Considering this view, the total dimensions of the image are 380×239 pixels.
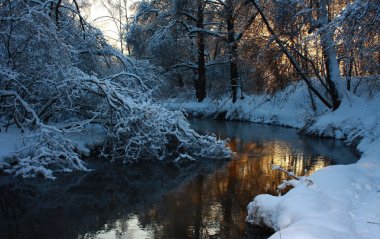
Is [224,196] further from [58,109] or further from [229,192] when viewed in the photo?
[58,109]

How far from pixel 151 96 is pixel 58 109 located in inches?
121

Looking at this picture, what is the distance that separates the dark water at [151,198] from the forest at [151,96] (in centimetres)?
55

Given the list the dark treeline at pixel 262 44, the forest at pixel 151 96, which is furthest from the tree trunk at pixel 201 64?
the forest at pixel 151 96

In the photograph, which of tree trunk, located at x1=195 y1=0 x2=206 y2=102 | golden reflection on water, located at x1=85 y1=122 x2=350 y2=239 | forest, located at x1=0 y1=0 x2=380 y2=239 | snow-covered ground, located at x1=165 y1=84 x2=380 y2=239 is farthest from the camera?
tree trunk, located at x1=195 y1=0 x2=206 y2=102

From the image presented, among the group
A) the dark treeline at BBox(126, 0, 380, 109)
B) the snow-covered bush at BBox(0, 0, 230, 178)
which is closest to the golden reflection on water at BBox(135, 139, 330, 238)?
the snow-covered bush at BBox(0, 0, 230, 178)

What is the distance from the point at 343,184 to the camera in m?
6.93

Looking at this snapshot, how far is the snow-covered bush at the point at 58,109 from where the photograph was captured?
34.1 ft

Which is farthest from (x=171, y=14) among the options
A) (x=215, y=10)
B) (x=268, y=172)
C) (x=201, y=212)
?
(x=201, y=212)

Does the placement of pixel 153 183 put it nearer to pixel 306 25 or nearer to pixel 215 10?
pixel 306 25

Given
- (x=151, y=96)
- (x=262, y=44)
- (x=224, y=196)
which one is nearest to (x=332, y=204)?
(x=224, y=196)

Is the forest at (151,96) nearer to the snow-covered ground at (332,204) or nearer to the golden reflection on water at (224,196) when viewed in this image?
the snow-covered ground at (332,204)

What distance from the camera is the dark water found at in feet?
21.5

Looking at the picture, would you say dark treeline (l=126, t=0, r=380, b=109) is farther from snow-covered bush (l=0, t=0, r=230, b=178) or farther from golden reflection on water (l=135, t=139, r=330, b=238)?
snow-covered bush (l=0, t=0, r=230, b=178)

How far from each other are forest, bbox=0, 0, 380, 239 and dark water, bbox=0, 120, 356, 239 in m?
0.55
